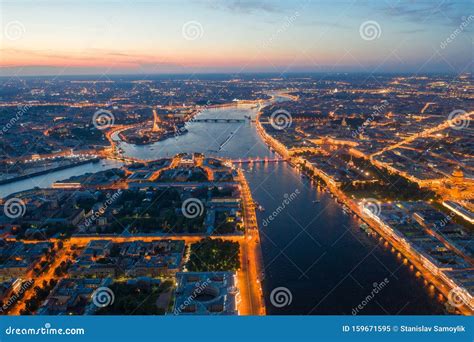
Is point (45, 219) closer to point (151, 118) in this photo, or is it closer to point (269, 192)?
point (269, 192)

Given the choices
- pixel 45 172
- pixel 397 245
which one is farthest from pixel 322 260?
pixel 45 172

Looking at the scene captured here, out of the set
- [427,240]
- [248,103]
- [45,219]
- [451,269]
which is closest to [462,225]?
[427,240]

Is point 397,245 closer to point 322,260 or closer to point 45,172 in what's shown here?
point 322,260

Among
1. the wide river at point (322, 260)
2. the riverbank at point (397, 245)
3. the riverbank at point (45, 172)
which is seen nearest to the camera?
the wide river at point (322, 260)

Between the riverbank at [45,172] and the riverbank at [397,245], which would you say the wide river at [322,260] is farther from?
the riverbank at [45,172]

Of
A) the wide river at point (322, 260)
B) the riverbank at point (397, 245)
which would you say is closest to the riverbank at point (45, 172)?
the wide river at point (322, 260)

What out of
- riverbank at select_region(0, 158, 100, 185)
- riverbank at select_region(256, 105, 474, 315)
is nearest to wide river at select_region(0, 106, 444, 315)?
riverbank at select_region(256, 105, 474, 315)

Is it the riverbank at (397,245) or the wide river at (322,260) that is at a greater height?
the riverbank at (397,245)

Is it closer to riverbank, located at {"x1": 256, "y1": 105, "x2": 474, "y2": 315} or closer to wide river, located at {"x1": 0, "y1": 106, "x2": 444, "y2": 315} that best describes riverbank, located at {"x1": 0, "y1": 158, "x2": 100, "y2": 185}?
wide river, located at {"x1": 0, "y1": 106, "x2": 444, "y2": 315}
